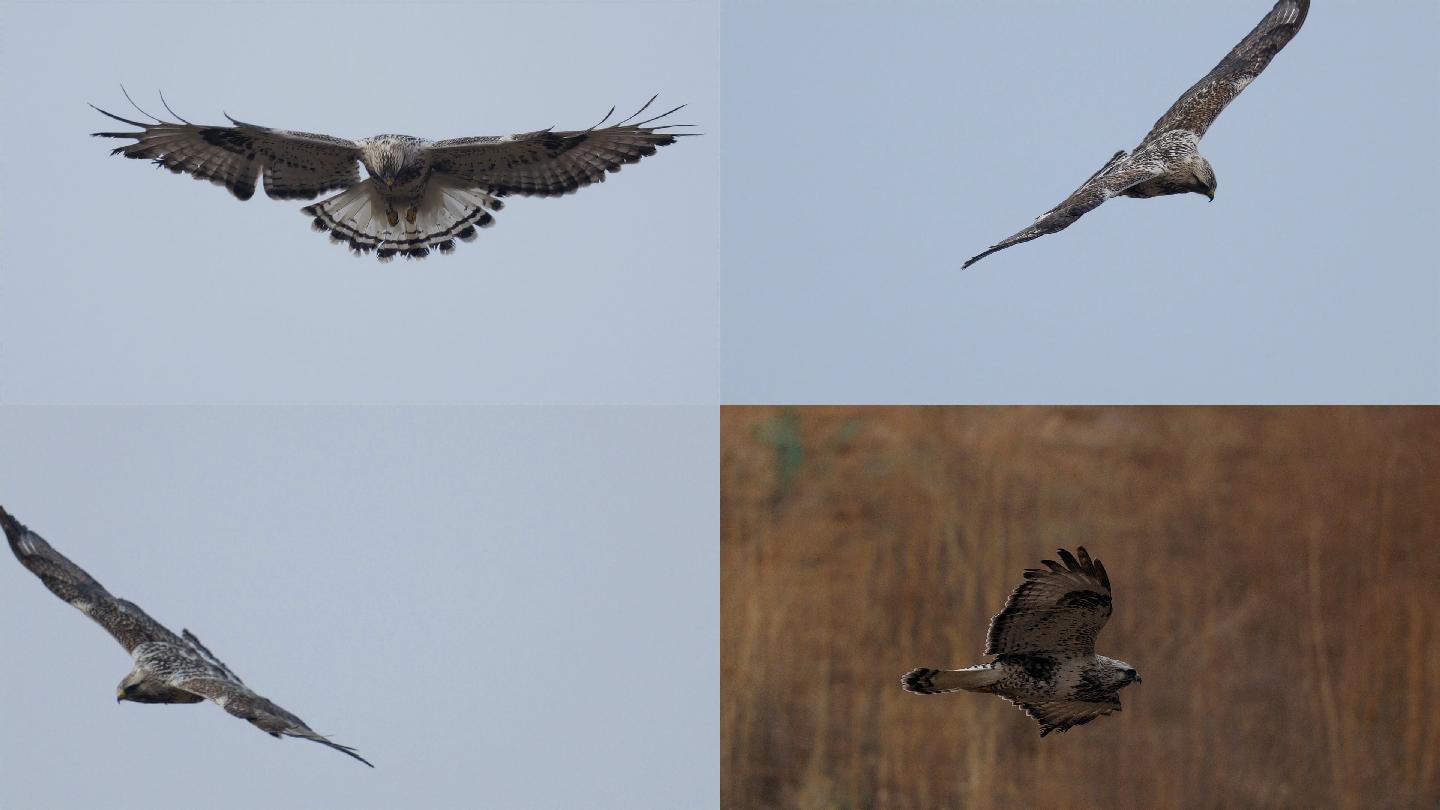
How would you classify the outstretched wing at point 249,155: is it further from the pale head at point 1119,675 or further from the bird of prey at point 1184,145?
the pale head at point 1119,675

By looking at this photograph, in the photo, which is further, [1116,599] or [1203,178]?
[1116,599]

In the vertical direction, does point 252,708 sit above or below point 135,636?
below

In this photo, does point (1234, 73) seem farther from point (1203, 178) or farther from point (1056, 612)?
point (1056, 612)

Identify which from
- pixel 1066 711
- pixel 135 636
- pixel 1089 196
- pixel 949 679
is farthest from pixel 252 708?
pixel 1089 196

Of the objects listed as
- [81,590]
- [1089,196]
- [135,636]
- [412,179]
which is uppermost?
[412,179]

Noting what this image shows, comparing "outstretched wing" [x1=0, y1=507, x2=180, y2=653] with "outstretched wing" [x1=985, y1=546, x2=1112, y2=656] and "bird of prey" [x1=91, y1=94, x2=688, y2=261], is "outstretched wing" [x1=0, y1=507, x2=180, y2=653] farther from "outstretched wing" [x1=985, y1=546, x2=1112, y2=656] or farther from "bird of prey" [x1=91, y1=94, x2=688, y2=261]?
"outstretched wing" [x1=985, y1=546, x2=1112, y2=656]

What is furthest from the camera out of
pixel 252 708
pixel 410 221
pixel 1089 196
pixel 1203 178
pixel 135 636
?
pixel 410 221

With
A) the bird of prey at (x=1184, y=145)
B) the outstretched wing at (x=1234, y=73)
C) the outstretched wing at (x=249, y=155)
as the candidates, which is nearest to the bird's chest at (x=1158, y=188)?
the bird of prey at (x=1184, y=145)
